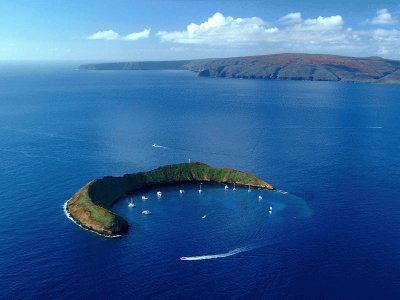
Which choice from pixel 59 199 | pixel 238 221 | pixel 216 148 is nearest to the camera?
pixel 238 221

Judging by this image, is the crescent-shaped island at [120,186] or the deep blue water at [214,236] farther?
the crescent-shaped island at [120,186]

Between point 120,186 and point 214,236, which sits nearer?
point 214,236

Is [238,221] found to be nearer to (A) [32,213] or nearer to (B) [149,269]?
(B) [149,269]

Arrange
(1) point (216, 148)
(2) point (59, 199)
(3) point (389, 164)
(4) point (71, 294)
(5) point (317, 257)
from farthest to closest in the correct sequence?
1. (1) point (216, 148)
2. (3) point (389, 164)
3. (2) point (59, 199)
4. (5) point (317, 257)
5. (4) point (71, 294)

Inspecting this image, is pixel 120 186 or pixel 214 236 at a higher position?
pixel 120 186

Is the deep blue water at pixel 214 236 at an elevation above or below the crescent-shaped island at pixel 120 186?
below

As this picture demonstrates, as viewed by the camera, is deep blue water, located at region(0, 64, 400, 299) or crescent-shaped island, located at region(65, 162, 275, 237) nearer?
deep blue water, located at region(0, 64, 400, 299)

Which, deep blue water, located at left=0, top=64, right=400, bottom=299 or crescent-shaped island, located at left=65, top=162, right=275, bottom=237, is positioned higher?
crescent-shaped island, located at left=65, top=162, right=275, bottom=237

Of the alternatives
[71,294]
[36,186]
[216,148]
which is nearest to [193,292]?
[71,294]
